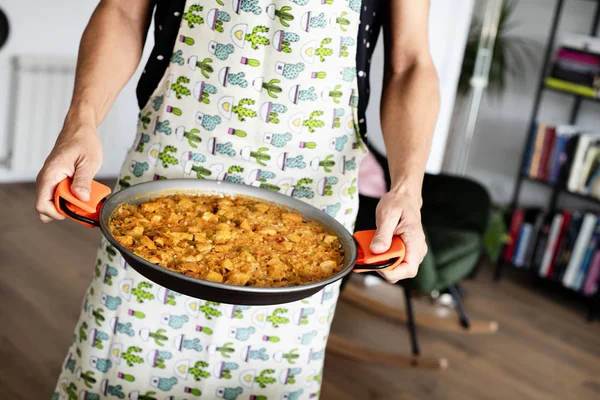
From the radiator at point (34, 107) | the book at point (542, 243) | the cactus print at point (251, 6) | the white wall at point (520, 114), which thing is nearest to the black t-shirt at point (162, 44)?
the cactus print at point (251, 6)

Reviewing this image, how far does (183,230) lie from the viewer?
106 centimetres

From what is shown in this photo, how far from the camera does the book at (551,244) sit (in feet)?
12.1

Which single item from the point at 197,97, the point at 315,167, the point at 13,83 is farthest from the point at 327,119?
the point at 13,83

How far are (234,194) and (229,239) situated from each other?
0.42 feet

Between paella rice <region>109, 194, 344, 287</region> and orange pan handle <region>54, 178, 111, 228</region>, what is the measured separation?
0.11 feet

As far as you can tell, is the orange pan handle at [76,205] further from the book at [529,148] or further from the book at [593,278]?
the book at [529,148]

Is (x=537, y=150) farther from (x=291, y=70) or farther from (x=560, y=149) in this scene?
(x=291, y=70)

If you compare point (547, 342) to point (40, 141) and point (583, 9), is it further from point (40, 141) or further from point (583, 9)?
point (40, 141)

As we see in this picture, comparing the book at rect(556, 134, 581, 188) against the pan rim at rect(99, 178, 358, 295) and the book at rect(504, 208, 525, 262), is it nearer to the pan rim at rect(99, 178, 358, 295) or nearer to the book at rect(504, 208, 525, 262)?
the book at rect(504, 208, 525, 262)

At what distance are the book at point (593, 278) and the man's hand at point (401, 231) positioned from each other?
8.96ft

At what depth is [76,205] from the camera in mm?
934

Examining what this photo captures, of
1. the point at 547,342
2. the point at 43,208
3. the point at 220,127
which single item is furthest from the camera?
the point at 547,342

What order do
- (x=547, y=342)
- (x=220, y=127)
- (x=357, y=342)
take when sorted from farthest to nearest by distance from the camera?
(x=547, y=342)
(x=357, y=342)
(x=220, y=127)

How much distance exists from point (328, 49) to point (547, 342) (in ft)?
7.87
